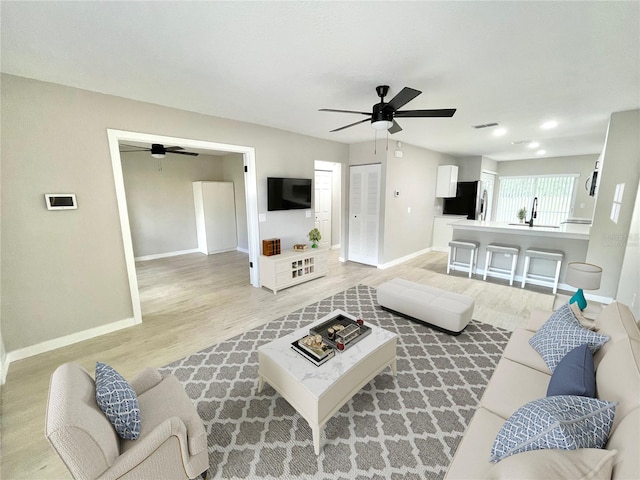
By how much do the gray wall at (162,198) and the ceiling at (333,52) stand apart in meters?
3.58

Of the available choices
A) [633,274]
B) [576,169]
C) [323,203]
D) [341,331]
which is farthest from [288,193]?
[576,169]

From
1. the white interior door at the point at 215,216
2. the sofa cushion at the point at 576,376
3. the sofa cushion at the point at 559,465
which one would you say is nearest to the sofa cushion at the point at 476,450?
the sofa cushion at the point at 559,465

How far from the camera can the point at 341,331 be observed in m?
2.10

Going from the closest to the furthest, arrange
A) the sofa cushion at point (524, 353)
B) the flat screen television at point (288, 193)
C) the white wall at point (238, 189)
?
the sofa cushion at point (524, 353), the flat screen television at point (288, 193), the white wall at point (238, 189)

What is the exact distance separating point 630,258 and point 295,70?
157 inches

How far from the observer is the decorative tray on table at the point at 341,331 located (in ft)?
6.45

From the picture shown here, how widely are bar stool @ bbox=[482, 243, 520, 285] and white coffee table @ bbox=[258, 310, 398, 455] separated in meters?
3.57

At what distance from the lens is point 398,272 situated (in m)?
5.05

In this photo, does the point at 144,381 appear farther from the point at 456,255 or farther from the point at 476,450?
the point at 456,255

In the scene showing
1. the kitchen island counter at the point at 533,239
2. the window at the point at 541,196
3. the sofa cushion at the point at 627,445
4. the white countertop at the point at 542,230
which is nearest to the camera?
the sofa cushion at the point at 627,445

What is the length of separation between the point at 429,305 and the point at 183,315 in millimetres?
3064

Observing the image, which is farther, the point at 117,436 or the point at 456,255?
the point at 456,255

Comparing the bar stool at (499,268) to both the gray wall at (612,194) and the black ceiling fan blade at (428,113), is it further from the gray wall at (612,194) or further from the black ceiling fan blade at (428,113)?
the black ceiling fan blade at (428,113)

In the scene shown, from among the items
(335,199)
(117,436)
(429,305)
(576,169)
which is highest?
(576,169)
